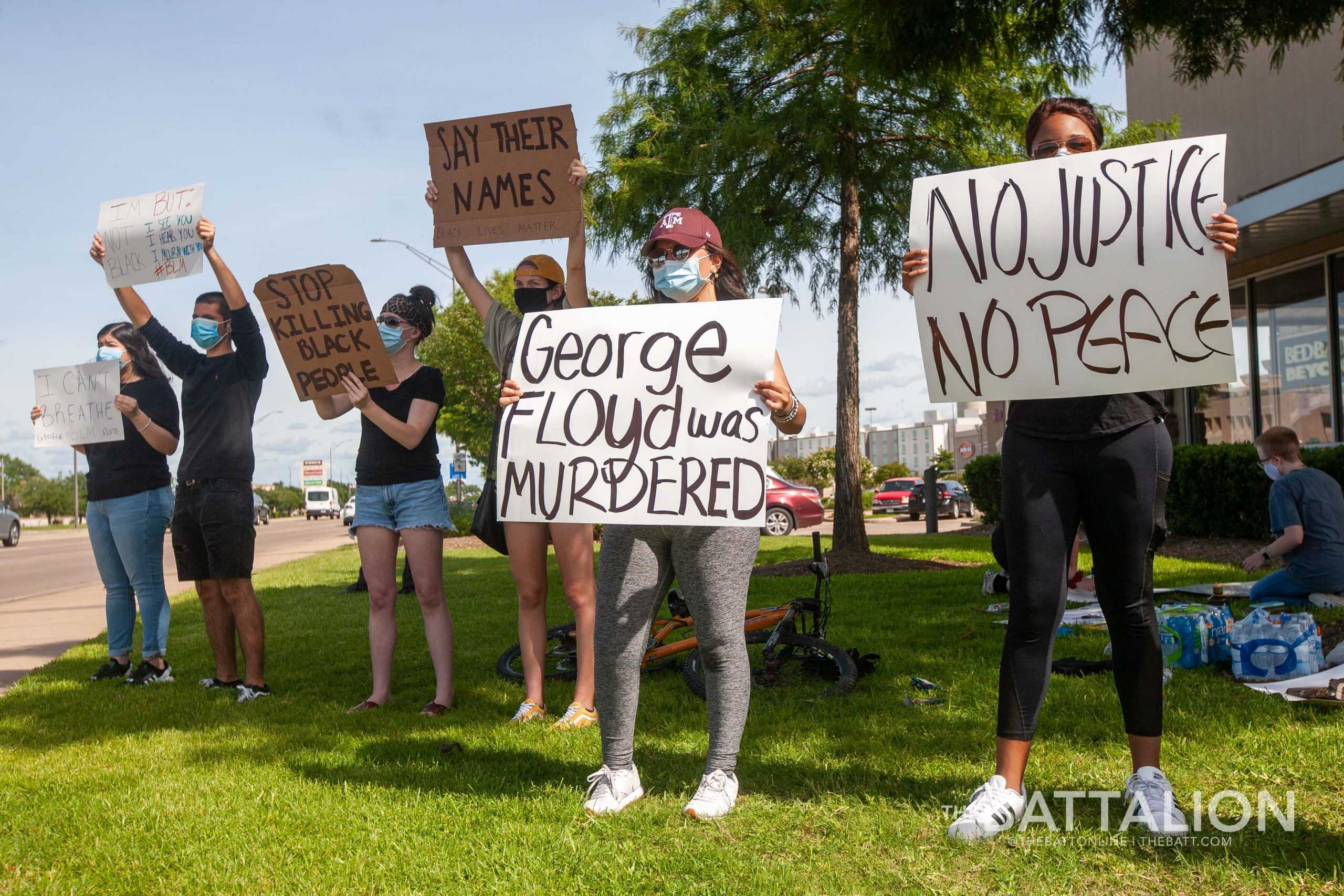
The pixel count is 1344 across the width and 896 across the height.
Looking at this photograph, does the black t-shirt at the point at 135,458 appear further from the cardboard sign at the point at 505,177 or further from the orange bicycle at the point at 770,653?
the cardboard sign at the point at 505,177

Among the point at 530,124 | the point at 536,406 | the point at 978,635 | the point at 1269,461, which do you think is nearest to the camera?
the point at 536,406

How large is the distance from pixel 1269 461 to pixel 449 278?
31.2m

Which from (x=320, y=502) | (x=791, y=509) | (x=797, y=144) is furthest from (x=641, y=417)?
(x=320, y=502)

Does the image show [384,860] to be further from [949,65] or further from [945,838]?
[949,65]

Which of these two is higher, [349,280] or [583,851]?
[349,280]

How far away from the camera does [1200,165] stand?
2928 mm

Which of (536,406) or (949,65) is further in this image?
(949,65)

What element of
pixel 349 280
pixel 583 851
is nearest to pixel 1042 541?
pixel 583 851

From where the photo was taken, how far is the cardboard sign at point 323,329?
15.1 ft

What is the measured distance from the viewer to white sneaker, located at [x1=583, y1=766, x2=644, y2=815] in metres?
3.22

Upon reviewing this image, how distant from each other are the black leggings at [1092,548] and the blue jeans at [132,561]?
A: 15.9 ft

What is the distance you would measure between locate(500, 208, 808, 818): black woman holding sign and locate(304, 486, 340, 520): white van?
80676mm

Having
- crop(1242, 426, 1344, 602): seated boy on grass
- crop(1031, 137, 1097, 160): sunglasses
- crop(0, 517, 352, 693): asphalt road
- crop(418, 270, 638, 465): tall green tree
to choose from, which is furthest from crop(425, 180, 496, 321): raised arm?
crop(418, 270, 638, 465): tall green tree

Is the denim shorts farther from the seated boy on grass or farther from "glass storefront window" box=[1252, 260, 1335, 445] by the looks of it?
"glass storefront window" box=[1252, 260, 1335, 445]
